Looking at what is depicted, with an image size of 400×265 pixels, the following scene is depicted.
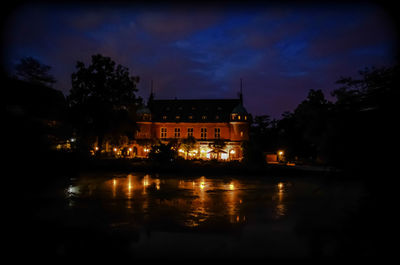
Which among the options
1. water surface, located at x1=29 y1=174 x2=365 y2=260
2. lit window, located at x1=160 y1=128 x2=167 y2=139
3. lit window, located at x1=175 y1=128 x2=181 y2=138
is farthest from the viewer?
lit window, located at x1=160 y1=128 x2=167 y2=139

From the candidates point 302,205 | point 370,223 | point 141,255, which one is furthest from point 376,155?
point 302,205

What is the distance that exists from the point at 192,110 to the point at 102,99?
17844mm

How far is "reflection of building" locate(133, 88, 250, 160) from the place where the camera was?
122ft

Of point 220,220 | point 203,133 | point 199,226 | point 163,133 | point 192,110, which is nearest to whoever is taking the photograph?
point 199,226

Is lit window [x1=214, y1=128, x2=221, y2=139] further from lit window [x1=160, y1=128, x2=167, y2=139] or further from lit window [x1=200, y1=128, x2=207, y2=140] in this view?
lit window [x1=160, y1=128, x2=167, y2=139]

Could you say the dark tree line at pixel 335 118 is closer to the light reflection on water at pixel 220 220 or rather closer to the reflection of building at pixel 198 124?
the light reflection on water at pixel 220 220

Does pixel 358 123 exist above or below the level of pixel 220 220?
above

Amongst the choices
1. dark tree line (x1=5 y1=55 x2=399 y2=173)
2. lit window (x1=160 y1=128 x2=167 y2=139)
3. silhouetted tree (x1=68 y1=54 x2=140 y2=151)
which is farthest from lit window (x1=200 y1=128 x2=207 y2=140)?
dark tree line (x1=5 y1=55 x2=399 y2=173)

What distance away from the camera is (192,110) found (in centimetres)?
4231

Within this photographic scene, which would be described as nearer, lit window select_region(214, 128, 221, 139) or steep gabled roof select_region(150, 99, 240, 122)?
lit window select_region(214, 128, 221, 139)

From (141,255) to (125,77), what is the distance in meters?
28.0

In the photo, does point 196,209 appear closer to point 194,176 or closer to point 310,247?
point 310,247

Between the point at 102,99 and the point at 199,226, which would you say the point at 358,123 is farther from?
the point at 102,99

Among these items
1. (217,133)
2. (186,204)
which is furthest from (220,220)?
(217,133)
